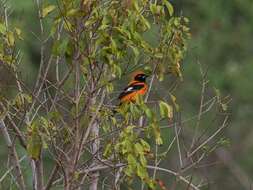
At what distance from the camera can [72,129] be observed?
6305 millimetres

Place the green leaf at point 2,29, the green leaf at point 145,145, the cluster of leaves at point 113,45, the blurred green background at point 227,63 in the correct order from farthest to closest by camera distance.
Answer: the blurred green background at point 227,63 < the green leaf at point 2,29 < the green leaf at point 145,145 < the cluster of leaves at point 113,45

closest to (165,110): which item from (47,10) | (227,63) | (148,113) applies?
(148,113)

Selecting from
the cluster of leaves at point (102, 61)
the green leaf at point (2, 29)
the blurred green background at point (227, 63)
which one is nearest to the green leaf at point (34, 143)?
the cluster of leaves at point (102, 61)

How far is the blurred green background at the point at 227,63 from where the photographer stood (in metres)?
19.4

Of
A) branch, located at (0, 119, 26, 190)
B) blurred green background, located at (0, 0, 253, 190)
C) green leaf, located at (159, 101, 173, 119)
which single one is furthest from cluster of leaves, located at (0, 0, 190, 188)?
blurred green background, located at (0, 0, 253, 190)

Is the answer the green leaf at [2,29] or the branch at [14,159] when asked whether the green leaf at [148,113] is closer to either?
the branch at [14,159]

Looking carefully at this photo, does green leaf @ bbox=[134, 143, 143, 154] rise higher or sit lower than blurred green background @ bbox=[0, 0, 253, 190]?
higher

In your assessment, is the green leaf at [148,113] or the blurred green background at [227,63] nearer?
the green leaf at [148,113]

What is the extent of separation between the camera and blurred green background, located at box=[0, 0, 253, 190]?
63.7 ft

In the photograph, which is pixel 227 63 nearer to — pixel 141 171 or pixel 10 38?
pixel 10 38

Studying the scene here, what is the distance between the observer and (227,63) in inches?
857

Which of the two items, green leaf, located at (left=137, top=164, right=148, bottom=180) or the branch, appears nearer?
green leaf, located at (left=137, top=164, right=148, bottom=180)

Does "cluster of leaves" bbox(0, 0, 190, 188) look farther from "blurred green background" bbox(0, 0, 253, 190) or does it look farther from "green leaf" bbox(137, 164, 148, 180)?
"blurred green background" bbox(0, 0, 253, 190)

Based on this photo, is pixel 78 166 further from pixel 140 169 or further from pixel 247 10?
pixel 247 10
